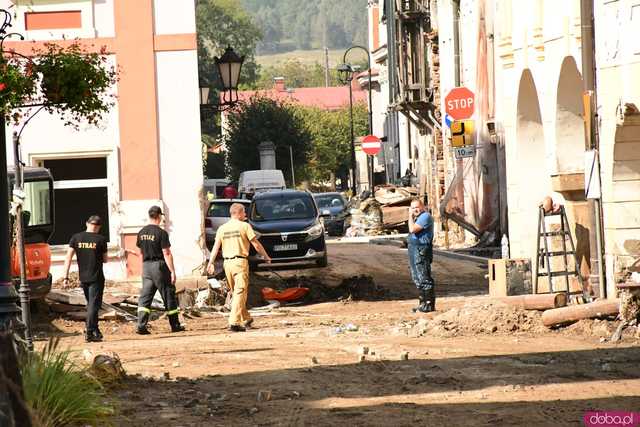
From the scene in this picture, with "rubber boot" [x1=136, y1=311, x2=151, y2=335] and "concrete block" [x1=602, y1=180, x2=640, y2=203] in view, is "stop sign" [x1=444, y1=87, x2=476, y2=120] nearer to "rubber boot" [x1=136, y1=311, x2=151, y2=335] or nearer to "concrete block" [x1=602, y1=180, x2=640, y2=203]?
"rubber boot" [x1=136, y1=311, x2=151, y2=335]

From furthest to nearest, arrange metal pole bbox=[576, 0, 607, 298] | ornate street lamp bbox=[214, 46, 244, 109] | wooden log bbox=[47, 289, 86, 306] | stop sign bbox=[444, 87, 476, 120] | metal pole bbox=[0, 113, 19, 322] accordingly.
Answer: stop sign bbox=[444, 87, 476, 120] < ornate street lamp bbox=[214, 46, 244, 109] < wooden log bbox=[47, 289, 86, 306] < metal pole bbox=[576, 0, 607, 298] < metal pole bbox=[0, 113, 19, 322]

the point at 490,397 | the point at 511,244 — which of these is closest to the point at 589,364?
the point at 490,397

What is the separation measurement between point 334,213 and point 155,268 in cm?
3286

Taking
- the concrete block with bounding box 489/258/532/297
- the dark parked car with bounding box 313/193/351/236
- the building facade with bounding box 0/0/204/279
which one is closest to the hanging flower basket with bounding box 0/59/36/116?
the building facade with bounding box 0/0/204/279

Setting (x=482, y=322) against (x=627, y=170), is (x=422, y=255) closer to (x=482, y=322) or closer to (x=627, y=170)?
(x=482, y=322)

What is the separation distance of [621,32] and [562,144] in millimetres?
4484

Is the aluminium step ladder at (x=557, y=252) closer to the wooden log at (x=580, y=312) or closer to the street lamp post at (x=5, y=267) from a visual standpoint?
the wooden log at (x=580, y=312)

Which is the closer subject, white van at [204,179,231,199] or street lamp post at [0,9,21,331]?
street lamp post at [0,9,21,331]

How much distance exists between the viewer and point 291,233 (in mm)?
28656

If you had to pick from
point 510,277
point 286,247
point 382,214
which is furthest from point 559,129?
point 382,214

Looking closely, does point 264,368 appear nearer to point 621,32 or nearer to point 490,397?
point 490,397

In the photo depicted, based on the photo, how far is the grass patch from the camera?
977 cm

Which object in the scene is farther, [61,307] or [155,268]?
[61,307]

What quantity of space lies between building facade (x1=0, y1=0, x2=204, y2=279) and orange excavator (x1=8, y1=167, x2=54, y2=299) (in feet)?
6.40
